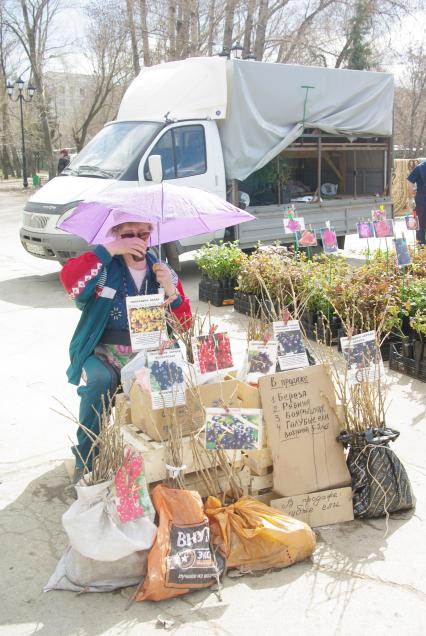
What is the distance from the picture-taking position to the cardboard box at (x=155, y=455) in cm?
313

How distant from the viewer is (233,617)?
105 inches

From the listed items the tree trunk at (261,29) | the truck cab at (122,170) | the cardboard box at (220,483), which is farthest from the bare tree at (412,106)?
the cardboard box at (220,483)

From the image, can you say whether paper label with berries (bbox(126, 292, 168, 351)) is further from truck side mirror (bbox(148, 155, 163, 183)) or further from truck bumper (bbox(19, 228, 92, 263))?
truck bumper (bbox(19, 228, 92, 263))

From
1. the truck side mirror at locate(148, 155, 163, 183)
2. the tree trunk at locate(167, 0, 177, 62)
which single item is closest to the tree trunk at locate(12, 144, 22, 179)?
the tree trunk at locate(167, 0, 177, 62)

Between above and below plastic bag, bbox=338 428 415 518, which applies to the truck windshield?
above

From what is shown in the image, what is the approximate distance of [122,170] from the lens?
8961mm

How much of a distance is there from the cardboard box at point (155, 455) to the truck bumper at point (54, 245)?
5651 millimetres

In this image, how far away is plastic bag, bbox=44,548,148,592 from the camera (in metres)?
2.82

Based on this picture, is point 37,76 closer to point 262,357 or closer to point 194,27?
point 194,27

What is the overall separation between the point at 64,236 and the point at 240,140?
3194 mm

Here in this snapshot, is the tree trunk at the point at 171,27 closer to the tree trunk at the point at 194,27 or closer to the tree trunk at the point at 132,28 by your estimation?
the tree trunk at the point at 194,27

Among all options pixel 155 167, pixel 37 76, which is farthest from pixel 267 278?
pixel 37 76

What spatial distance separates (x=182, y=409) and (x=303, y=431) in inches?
24.5

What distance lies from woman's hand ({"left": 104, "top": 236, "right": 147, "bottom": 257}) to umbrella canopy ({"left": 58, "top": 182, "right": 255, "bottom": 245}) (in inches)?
4.0
